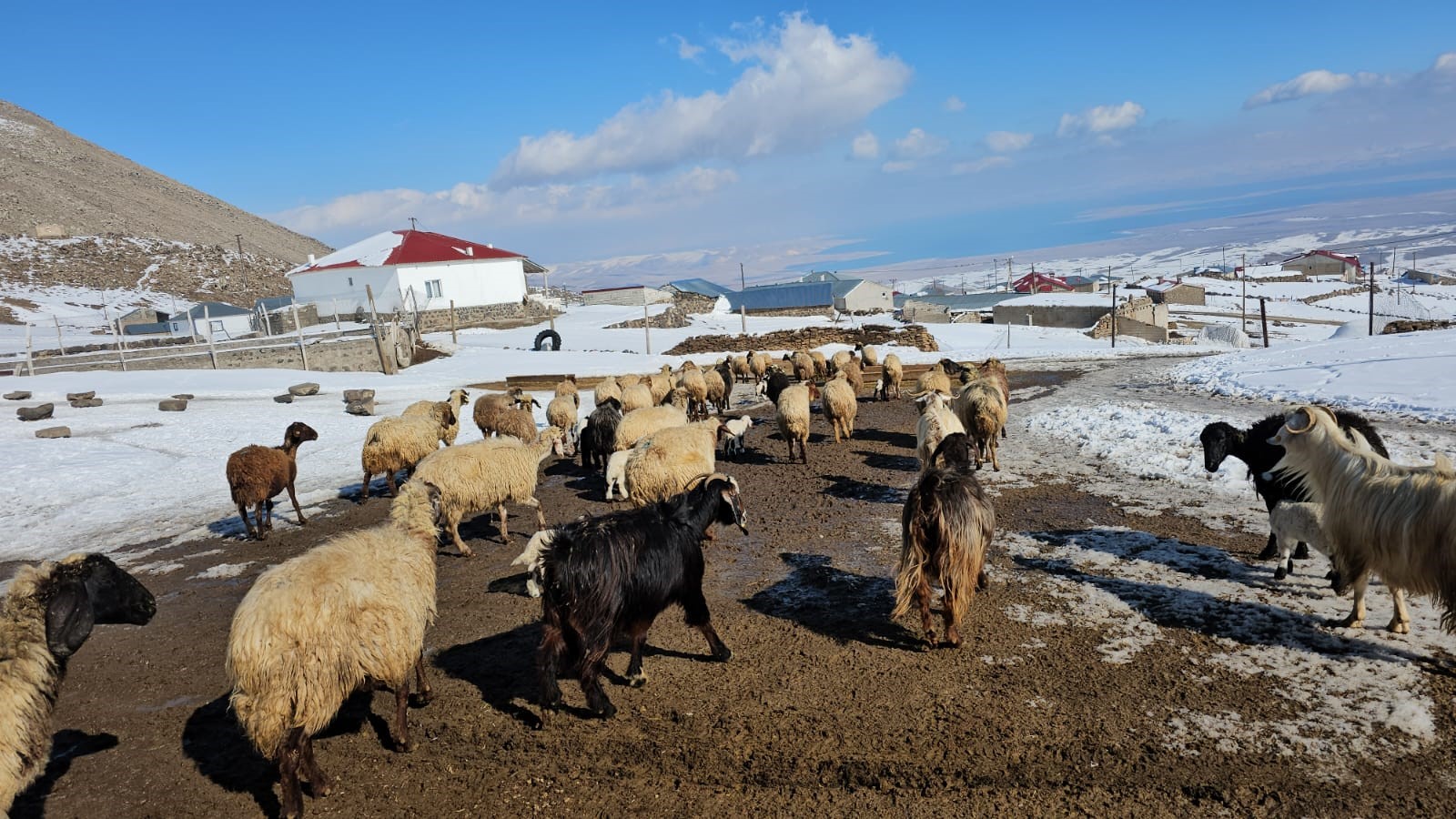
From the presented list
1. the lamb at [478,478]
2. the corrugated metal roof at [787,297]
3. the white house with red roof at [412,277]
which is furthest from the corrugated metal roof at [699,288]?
the lamb at [478,478]

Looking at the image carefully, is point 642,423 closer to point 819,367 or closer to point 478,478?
point 478,478

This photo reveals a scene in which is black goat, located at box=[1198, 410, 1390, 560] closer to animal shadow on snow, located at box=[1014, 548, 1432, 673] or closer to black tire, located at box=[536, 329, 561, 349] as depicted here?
animal shadow on snow, located at box=[1014, 548, 1432, 673]

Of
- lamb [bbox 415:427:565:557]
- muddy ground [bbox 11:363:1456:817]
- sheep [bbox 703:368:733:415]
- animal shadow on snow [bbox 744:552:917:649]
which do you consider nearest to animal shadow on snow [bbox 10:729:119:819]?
muddy ground [bbox 11:363:1456:817]

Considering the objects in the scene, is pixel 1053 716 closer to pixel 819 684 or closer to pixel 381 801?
pixel 819 684

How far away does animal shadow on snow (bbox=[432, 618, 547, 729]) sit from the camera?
5.63m

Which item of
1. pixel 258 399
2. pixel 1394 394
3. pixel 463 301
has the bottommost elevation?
pixel 1394 394

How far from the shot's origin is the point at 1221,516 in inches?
335

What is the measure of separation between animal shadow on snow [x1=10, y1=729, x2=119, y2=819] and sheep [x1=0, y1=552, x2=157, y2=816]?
59cm

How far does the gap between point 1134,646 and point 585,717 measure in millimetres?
4107

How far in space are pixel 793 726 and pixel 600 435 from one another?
8.25 metres

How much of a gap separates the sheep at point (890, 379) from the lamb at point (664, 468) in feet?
34.4

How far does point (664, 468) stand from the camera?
9117 millimetres

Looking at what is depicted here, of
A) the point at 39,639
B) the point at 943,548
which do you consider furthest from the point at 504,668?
the point at 943,548

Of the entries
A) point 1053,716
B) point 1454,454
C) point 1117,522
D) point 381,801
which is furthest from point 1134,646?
point 1454,454
